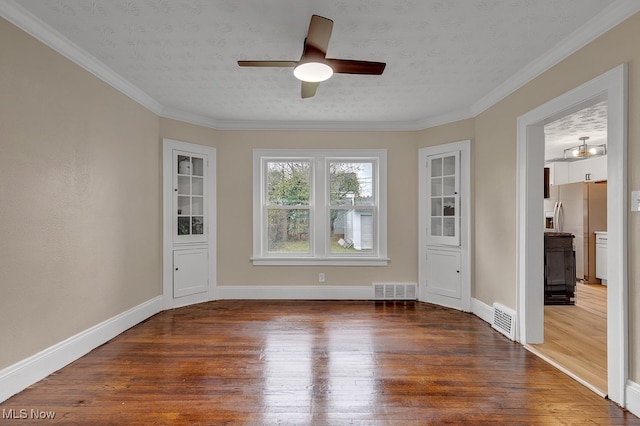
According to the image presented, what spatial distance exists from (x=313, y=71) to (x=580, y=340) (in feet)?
12.1

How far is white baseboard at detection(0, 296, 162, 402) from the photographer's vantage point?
2.23 meters

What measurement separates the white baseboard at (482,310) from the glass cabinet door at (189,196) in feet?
12.6

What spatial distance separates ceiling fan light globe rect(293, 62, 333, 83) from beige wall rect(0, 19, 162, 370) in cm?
199

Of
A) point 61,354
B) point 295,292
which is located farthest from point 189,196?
point 61,354

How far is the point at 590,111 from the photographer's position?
13.2ft

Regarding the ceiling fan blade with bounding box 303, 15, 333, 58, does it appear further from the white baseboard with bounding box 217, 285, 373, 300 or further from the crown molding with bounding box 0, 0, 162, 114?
the white baseboard with bounding box 217, 285, 373, 300

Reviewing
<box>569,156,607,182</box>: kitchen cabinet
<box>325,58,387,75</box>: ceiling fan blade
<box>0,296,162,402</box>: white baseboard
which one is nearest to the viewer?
<box>0,296,162,402</box>: white baseboard

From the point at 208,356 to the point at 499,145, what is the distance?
12.3 feet

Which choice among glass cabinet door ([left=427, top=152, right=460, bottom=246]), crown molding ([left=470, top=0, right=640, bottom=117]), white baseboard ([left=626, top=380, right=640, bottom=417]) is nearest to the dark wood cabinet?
glass cabinet door ([left=427, top=152, right=460, bottom=246])

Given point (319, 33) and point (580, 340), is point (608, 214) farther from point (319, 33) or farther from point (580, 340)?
point (319, 33)

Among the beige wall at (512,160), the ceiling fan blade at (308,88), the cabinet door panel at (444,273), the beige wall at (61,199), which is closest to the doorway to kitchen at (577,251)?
the beige wall at (512,160)

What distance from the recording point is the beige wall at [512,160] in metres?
2.07

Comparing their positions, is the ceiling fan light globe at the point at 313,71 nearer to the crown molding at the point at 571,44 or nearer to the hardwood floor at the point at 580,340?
the crown molding at the point at 571,44

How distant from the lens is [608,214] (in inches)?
89.0
